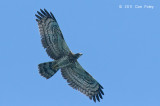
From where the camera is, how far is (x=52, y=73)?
2317 cm

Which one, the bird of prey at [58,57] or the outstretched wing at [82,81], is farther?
the outstretched wing at [82,81]

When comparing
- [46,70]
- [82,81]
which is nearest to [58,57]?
[46,70]

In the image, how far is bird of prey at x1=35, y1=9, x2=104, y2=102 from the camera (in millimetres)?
23047

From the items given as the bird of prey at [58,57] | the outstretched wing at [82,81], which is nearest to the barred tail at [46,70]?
the bird of prey at [58,57]

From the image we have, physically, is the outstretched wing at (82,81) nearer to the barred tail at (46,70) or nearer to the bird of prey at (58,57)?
the bird of prey at (58,57)

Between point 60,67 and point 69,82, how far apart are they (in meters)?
1.08

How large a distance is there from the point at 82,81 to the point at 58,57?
2120 mm

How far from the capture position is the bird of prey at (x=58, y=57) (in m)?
23.0

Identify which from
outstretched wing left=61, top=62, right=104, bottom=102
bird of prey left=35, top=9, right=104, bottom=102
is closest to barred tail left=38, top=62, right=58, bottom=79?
bird of prey left=35, top=9, right=104, bottom=102

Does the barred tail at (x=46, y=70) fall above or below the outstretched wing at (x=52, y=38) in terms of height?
below

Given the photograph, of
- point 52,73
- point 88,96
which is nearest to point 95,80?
point 88,96

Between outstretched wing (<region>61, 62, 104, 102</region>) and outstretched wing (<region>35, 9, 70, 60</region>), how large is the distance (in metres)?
1.08

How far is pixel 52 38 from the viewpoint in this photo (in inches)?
914

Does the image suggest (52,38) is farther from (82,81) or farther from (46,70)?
(82,81)
